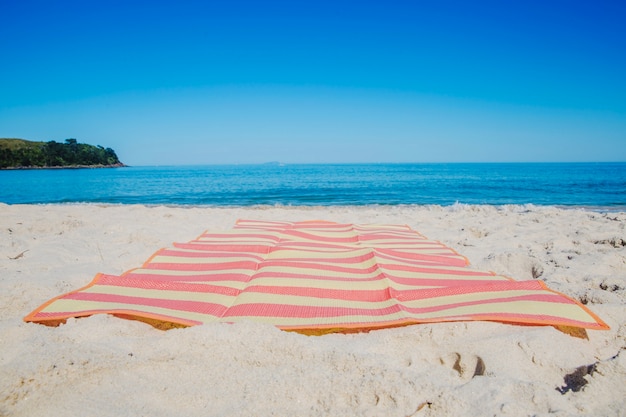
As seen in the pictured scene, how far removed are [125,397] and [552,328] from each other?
89.6 inches

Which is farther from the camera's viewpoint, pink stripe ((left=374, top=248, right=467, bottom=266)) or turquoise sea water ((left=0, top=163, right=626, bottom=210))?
turquoise sea water ((left=0, top=163, right=626, bottom=210))

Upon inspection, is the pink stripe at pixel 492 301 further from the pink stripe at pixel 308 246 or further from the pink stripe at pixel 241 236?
the pink stripe at pixel 241 236

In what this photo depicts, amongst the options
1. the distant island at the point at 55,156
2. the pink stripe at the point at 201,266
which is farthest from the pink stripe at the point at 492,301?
the distant island at the point at 55,156

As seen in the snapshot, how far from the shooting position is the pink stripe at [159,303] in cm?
241

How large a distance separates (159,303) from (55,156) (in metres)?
85.3

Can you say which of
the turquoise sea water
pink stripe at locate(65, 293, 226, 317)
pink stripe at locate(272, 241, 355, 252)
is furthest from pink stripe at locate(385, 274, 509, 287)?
the turquoise sea water

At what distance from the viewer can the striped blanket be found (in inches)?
87.7

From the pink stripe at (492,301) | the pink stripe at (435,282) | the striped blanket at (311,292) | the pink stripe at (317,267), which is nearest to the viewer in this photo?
the striped blanket at (311,292)

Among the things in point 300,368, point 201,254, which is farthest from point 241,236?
point 300,368

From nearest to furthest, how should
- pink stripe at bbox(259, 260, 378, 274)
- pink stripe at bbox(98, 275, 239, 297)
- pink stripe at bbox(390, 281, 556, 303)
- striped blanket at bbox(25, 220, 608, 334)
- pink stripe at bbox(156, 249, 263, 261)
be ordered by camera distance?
striped blanket at bbox(25, 220, 608, 334)
pink stripe at bbox(390, 281, 556, 303)
pink stripe at bbox(98, 275, 239, 297)
pink stripe at bbox(259, 260, 378, 274)
pink stripe at bbox(156, 249, 263, 261)

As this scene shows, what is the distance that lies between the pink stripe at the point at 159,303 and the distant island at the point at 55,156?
80363mm

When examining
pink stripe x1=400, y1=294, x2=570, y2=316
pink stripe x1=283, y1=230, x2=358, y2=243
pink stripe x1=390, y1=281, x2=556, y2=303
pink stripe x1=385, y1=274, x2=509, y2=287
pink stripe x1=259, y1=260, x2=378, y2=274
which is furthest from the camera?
pink stripe x1=283, y1=230, x2=358, y2=243

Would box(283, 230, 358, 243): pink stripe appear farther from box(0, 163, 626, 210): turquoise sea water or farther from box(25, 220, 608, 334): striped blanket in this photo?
box(0, 163, 626, 210): turquoise sea water

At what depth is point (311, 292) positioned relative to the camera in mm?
2717
